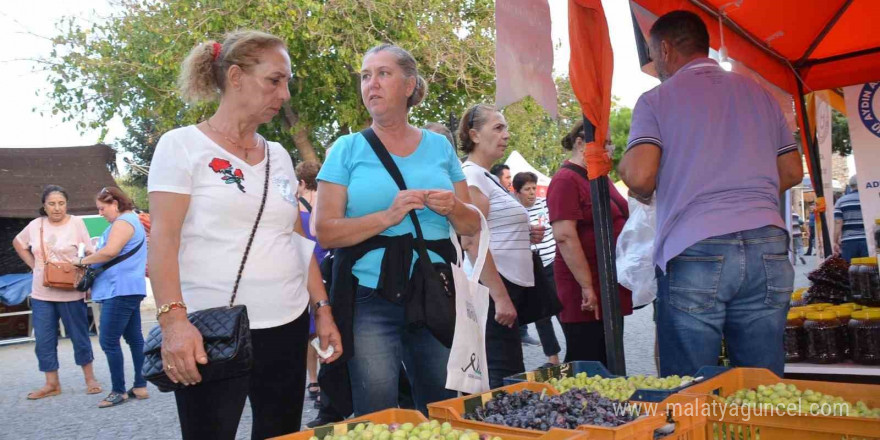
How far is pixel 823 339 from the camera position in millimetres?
4023

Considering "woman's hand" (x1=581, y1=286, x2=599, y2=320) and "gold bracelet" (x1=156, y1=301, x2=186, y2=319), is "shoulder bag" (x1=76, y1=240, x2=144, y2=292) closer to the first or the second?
"woman's hand" (x1=581, y1=286, x2=599, y2=320)

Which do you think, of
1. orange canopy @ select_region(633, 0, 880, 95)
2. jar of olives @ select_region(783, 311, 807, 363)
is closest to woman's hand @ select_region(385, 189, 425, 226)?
jar of olives @ select_region(783, 311, 807, 363)

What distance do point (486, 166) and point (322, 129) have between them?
47.9 feet

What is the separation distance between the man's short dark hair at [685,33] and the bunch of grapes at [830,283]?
267cm

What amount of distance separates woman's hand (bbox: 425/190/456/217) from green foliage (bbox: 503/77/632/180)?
1084 centimetres

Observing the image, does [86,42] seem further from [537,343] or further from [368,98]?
[368,98]

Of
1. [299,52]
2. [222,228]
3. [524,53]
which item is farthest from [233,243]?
[299,52]

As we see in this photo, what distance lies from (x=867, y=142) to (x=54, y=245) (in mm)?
7965

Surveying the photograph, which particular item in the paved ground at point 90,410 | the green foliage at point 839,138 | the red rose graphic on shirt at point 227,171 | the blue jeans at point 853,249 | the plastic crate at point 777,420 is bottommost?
the paved ground at point 90,410

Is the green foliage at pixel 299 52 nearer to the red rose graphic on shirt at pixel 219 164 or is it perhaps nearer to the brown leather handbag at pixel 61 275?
the brown leather handbag at pixel 61 275

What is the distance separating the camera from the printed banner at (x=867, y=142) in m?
6.62

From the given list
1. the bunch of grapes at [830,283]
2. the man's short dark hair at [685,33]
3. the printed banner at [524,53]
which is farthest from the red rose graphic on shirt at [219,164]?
the bunch of grapes at [830,283]

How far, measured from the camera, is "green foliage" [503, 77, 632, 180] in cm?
1725

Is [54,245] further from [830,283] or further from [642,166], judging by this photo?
[830,283]
